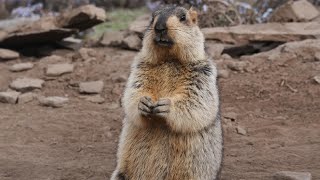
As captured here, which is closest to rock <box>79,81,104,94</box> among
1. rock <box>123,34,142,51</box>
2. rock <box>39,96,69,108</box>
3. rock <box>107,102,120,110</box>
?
rock <box>39,96,69,108</box>

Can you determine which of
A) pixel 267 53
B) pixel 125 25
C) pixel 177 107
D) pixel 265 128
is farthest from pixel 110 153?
pixel 125 25

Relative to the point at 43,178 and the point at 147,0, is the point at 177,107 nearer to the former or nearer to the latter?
the point at 43,178

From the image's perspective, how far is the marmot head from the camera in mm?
4785

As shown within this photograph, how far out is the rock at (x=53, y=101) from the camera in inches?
317

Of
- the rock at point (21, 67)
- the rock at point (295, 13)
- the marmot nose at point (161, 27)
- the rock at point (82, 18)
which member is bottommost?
the rock at point (21, 67)

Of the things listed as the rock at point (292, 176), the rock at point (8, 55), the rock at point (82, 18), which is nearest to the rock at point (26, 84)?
the rock at point (8, 55)

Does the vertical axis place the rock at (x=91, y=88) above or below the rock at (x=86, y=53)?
below

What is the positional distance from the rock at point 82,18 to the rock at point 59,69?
82cm

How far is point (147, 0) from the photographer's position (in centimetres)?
1379

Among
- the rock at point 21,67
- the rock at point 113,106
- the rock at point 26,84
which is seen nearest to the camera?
the rock at point 113,106

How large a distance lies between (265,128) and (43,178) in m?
2.51

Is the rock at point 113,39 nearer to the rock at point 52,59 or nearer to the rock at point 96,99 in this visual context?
the rock at point 52,59

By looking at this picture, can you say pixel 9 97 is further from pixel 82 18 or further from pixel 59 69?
pixel 82 18

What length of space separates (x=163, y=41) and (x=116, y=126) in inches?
112
